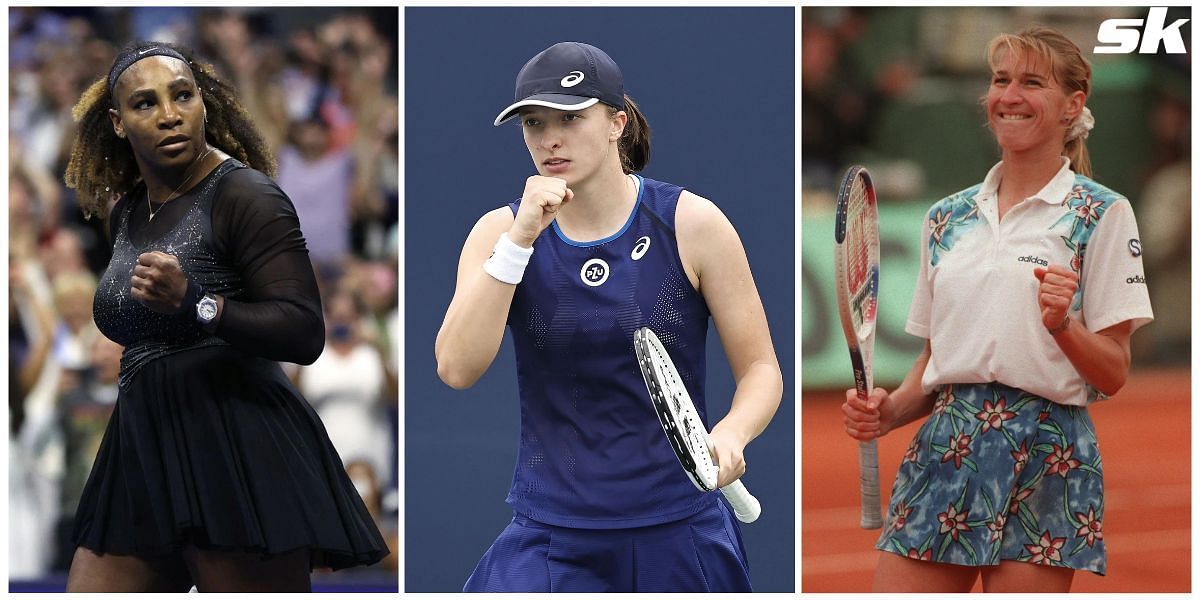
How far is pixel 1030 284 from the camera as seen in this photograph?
174 inches

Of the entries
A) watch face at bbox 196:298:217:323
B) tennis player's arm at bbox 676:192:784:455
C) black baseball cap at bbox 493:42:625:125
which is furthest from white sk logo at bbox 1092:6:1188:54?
watch face at bbox 196:298:217:323

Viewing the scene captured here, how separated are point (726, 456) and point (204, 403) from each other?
4.23ft

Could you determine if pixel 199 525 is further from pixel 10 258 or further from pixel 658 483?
pixel 10 258

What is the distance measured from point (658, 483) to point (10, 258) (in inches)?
118

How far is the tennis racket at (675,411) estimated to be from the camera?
3.58 meters

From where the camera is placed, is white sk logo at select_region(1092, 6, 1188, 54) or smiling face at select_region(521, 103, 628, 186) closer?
smiling face at select_region(521, 103, 628, 186)

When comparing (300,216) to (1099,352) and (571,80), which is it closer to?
(571,80)

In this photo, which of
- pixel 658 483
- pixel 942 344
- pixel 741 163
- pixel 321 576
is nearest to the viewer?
pixel 658 483

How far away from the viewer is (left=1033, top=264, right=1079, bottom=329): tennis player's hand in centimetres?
420

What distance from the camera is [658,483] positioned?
4.03 m

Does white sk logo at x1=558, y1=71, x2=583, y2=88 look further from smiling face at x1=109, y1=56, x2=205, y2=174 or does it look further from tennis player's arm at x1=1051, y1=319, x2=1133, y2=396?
tennis player's arm at x1=1051, y1=319, x2=1133, y2=396

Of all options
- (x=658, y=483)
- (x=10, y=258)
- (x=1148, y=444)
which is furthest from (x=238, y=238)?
(x=1148, y=444)

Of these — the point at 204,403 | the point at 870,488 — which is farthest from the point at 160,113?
the point at 870,488

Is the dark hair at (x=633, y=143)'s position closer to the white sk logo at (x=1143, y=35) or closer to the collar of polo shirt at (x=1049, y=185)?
the collar of polo shirt at (x=1049, y=185)
